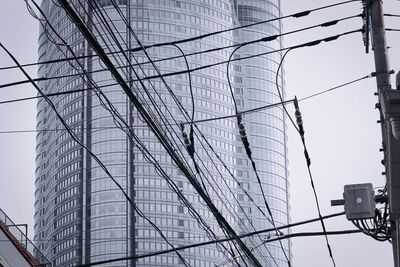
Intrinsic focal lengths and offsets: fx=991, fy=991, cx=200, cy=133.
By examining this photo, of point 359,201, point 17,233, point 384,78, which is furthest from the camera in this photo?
point 17,233

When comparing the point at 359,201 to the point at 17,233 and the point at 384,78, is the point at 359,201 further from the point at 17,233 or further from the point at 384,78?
the point at 17,233

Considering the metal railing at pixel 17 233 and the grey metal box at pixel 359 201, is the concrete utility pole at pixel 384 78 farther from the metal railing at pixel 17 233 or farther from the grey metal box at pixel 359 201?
the metal railing at pixel 17 233

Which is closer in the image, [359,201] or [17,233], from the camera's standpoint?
[359,201]

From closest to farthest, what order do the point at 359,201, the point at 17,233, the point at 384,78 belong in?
the point at 384,78, the point at 359,201, the point at 17,233

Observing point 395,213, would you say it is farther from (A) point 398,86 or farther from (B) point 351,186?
(A) point 398,86

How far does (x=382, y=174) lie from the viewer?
71.8ft

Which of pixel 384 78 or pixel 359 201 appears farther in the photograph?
pixel 359 201

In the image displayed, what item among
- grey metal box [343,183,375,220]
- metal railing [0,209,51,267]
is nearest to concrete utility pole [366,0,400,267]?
grey metal box [343,183,375,220]

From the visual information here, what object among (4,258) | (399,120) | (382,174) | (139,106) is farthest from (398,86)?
(4,258)

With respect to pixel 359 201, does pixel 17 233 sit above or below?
above

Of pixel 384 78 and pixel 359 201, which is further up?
pixel 384 78

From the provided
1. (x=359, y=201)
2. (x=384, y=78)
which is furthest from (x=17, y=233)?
(x=384, y=78)

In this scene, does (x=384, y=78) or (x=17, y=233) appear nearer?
(x=384, y=78)

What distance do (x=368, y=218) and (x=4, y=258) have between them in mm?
14564
